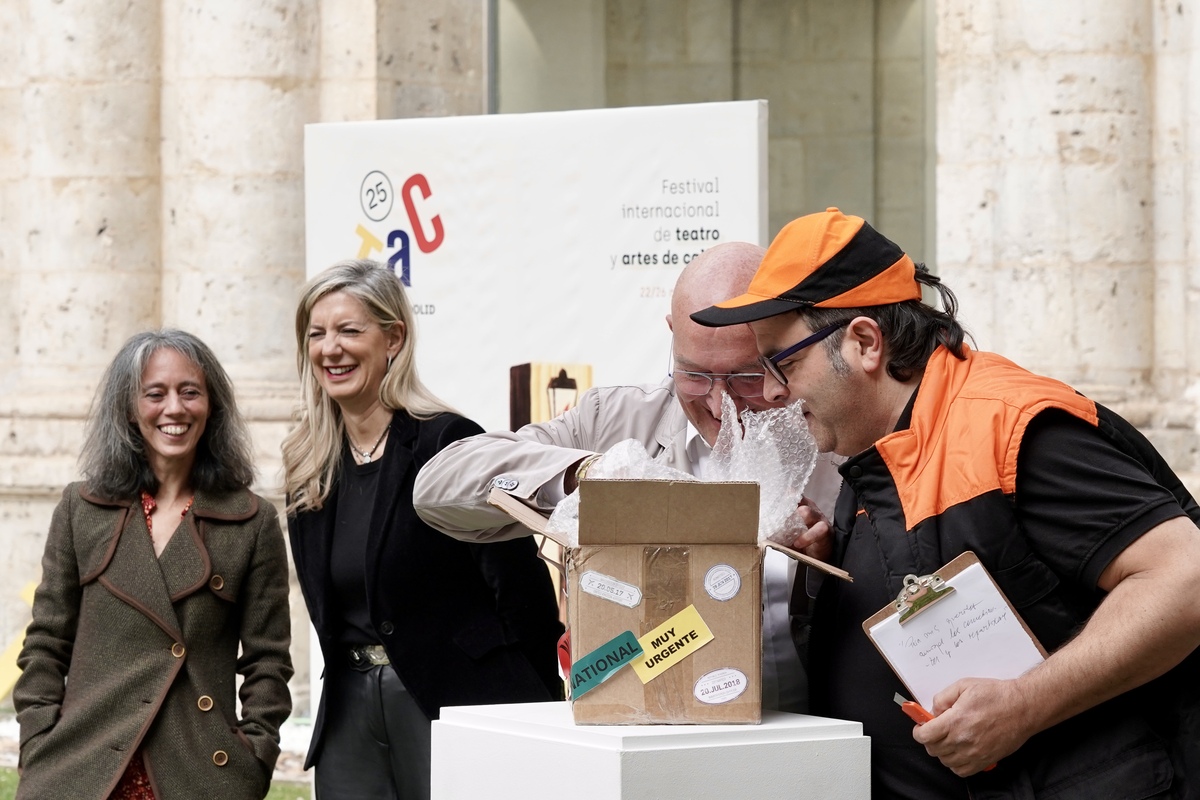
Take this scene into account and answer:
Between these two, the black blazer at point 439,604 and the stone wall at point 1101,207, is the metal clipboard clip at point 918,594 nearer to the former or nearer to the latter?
the black blazer at point 439,604

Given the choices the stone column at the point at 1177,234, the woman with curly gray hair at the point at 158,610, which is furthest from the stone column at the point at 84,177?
the stone column at the point at 1177,234

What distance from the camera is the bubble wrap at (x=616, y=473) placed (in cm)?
236

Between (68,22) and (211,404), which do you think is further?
(68,22)

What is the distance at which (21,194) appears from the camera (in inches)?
309

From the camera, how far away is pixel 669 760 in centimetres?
216

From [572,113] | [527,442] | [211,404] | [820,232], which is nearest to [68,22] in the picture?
[572,113]

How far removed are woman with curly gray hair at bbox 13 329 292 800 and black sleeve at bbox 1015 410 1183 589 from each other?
90.6 inches

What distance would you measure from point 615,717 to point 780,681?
43 centimetres

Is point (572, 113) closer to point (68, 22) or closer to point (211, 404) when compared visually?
point (211, 404)

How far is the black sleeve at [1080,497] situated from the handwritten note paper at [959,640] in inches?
4.1

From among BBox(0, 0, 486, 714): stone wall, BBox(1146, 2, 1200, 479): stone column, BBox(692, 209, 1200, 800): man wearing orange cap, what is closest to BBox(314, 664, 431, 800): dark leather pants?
BBox(692, 209, 1200, 800): man wearing orange cap

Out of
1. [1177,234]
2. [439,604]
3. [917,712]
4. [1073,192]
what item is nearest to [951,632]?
[917,712]

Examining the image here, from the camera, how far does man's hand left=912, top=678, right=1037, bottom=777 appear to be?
2156 mm

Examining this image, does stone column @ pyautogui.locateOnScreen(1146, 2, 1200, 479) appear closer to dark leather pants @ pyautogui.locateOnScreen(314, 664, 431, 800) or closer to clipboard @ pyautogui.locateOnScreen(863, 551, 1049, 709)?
dark leather pants @ pyautogui.locateOnScreen(314, 664, 431, 800)
